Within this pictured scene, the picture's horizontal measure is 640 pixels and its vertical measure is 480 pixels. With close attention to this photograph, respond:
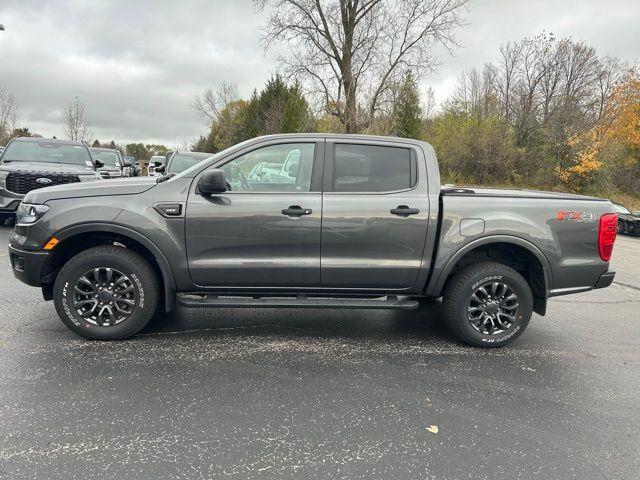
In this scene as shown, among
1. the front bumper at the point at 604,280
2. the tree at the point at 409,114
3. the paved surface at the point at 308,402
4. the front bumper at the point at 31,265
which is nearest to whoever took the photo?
the paved surface at the point at 308,402

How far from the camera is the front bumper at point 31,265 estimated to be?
3.91 meters

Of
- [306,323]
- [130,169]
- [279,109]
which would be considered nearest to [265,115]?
[279,109]

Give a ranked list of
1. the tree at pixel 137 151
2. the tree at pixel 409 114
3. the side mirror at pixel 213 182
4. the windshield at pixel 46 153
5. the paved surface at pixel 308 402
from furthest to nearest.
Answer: the tree at pixel 137 151, the tree at pixel 409 114, the windshield at pixel 46 153, the side mirror at pixel 213 182, the paved surface at pixel 308 402

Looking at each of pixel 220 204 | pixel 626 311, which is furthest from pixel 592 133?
pixel 220 204

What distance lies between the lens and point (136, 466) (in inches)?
96.2

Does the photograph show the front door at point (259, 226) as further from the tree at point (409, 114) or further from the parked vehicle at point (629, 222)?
the tree at point (409, 114)

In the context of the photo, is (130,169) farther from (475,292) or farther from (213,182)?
(475,292)

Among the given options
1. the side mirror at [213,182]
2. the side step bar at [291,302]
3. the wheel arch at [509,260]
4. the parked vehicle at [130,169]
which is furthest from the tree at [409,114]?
the side mirror at [213,182]

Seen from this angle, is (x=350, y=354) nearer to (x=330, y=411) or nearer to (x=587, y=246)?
(x=330, y=411)

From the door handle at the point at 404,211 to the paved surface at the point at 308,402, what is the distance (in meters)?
1.25

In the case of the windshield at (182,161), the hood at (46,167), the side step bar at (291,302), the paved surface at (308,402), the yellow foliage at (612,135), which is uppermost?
the yellow foliage at (612,135)

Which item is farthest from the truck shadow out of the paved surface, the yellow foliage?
the yellow foliage

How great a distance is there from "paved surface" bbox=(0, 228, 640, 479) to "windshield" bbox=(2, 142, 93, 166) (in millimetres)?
6562

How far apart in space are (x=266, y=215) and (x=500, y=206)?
6.96ft
